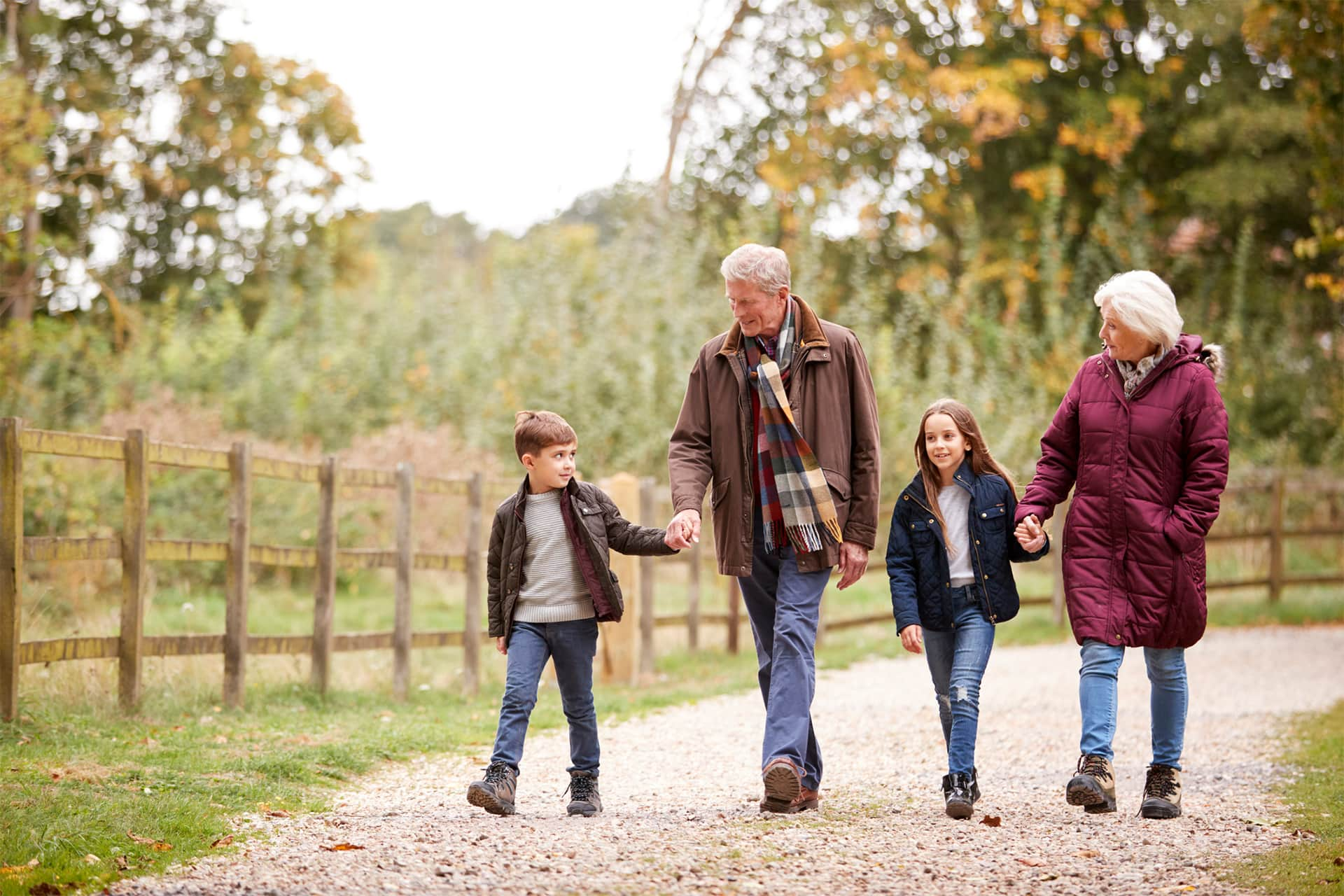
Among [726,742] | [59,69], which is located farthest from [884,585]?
[59,69]

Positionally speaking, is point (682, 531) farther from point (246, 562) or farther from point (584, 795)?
point (246, 562)

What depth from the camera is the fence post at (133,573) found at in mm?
7195

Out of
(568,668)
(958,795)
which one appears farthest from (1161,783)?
(568,668)

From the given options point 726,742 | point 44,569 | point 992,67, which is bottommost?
point 726,742

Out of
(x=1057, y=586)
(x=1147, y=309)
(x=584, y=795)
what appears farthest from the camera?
(x=1057, y=586)

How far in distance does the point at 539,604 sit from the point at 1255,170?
55.9 feet

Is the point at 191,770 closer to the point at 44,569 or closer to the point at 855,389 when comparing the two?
the point at 855,389

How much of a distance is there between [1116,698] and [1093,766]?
0.85 feet

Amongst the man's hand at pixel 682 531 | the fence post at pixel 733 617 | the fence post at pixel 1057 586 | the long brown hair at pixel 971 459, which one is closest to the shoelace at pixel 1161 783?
the long brown hair at pixel 971 459

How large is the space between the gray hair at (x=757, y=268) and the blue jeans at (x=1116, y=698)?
1.71 meters

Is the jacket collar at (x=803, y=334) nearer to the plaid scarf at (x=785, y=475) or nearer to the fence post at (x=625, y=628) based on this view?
the plaid scarf at (x=785, y=475)

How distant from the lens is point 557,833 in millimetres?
4691

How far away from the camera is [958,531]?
5.35 m

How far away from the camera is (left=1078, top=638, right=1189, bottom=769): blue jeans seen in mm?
5039
